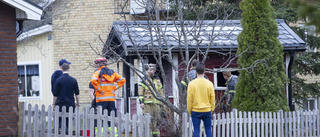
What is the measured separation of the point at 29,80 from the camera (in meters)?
20.4

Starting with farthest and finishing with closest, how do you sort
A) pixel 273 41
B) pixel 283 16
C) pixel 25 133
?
1. pixel 283 16
2. pixel 273 41
3. pixel 25 133

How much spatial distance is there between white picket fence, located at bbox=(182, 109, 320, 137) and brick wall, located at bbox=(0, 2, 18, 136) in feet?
12.5

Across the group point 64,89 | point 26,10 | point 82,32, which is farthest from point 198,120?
point 82,32

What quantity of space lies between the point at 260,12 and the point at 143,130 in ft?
15.4

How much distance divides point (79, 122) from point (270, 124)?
3.96 m

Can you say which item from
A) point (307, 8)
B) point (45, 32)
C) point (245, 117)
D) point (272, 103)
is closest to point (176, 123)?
point (245, 117)

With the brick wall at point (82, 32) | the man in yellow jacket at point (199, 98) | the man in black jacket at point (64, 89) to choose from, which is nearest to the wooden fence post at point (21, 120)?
the man in black jacket at point (64, 89)

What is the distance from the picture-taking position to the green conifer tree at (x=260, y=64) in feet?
32.8

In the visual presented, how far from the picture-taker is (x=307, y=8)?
2.03 meters

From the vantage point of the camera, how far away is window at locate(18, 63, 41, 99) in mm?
20281

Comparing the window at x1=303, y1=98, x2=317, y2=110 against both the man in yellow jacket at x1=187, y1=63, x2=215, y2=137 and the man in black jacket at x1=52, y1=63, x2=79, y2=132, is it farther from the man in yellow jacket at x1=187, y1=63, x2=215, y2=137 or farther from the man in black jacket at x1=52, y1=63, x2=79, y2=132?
the man in yellow jacket at x1=187, y1=63, x2=215, y2=137

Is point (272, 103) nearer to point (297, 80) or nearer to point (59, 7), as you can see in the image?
point (297, 80)

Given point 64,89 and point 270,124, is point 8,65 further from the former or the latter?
point 270,124

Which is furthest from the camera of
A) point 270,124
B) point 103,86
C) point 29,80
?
point 29,80
